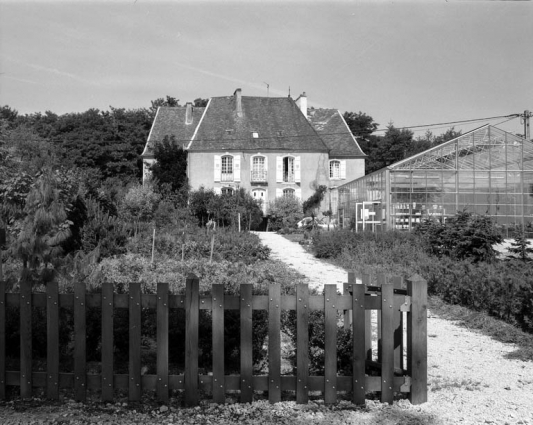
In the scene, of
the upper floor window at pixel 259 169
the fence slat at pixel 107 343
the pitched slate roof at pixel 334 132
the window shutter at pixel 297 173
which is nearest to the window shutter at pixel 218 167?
the upper floor window at pixel 259 169

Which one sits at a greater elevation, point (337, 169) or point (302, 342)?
point (337, 169)

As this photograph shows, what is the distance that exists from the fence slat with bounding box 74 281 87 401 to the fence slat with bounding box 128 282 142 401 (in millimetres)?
357

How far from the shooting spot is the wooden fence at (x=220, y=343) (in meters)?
4.42

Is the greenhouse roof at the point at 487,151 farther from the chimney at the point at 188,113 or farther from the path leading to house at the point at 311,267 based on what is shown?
the chimney at the point at 188,113

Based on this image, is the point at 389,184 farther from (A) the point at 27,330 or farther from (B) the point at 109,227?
(A) the point at 27,330

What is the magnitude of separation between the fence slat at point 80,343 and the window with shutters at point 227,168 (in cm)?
4117

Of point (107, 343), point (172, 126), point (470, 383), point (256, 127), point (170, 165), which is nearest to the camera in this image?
point (107, 343)

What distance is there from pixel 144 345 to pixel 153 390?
1.11 meters

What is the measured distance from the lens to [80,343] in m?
4.45

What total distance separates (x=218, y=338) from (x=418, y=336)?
5.06ft

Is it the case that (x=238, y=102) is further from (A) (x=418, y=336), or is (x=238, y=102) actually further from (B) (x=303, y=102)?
(A) (x=418, y=336)

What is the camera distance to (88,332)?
531cm

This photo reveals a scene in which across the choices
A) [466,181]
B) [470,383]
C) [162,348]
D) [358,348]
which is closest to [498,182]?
[466,181]

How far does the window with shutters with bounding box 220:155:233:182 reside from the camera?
1793 inches
